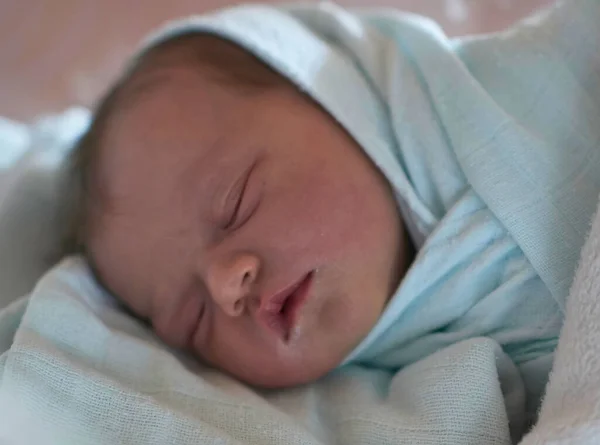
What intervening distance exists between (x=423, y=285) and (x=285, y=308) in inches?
5.3

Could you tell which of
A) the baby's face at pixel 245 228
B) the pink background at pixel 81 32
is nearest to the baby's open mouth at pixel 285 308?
the baby's face at pixel 245 228

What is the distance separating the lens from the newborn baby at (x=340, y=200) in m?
0.67

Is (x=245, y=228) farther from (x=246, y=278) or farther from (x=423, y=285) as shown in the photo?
(x=423, y=285)

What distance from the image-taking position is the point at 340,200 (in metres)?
0.69

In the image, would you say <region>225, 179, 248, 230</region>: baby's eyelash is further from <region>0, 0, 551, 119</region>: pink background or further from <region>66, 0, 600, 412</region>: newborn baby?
<region>0, 0, 551, 119</region>: pink background

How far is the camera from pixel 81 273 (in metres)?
0.76

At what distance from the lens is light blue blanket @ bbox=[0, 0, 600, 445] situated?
60 centimetres

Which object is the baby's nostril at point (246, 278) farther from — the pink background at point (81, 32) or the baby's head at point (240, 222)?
the pink background at point (81, 32)

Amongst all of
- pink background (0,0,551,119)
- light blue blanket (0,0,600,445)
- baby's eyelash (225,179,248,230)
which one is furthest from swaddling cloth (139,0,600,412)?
pink background (0,0,551,119)

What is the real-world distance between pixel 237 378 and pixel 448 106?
1.15ft

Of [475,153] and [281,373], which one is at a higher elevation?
[475,153]

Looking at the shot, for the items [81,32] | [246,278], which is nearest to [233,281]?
[246,278]

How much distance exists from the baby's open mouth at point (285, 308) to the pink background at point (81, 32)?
75cm

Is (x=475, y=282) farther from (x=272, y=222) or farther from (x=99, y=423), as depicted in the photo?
(x=99, y=423)
